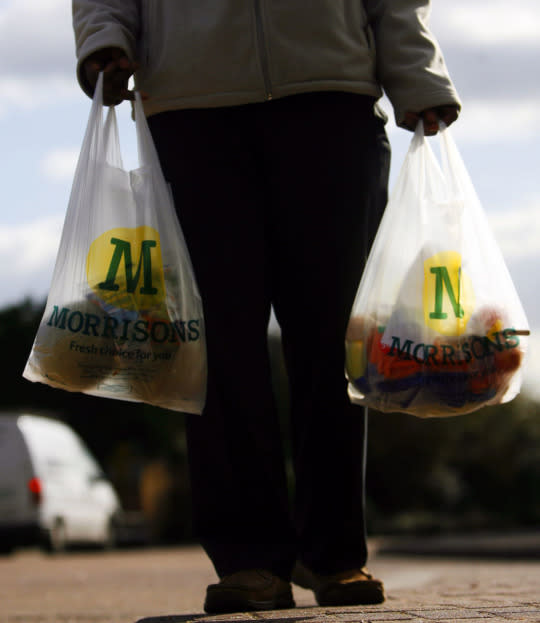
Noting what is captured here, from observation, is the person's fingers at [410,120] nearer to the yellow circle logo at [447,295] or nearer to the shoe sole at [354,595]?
the yellow circle logo at [447,295]

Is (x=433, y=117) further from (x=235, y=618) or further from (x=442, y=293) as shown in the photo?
(x=235, y=618)

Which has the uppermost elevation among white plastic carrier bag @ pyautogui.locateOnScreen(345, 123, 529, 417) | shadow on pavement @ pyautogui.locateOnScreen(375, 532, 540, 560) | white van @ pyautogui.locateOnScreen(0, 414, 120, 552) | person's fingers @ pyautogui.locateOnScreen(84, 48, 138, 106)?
person's fingers @ pyautogui.locateOnScreen(84, 48, 138, 106)

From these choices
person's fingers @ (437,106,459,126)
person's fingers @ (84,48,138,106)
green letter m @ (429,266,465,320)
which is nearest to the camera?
green letter m @ (429,266,465,320)

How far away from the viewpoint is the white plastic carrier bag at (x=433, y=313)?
8.30 ft

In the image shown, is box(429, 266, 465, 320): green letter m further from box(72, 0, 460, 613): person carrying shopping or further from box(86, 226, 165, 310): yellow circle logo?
box(86, 226, 165, 310): yellow circle logo

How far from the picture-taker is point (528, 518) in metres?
16.5

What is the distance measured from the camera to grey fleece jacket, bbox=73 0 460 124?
2.64 meters

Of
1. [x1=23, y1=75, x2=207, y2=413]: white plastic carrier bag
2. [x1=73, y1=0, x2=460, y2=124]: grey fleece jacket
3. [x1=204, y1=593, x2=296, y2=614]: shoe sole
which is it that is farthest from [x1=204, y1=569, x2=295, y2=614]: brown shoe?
[x1=73, y1=0, x2=460, y2=124]: grey fleece jacket

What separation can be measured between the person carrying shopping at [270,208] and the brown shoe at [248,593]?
0.04 meters

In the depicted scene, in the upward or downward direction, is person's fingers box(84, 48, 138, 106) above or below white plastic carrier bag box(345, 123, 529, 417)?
above

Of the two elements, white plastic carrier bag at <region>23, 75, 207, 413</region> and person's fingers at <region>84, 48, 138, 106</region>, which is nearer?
white plastic carrier bag at <region>23, 75, 207, 413</region>

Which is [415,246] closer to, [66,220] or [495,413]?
[66,220]

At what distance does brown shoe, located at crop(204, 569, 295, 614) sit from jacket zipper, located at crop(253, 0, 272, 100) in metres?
1.13

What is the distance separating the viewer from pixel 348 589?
2625 millimetres
